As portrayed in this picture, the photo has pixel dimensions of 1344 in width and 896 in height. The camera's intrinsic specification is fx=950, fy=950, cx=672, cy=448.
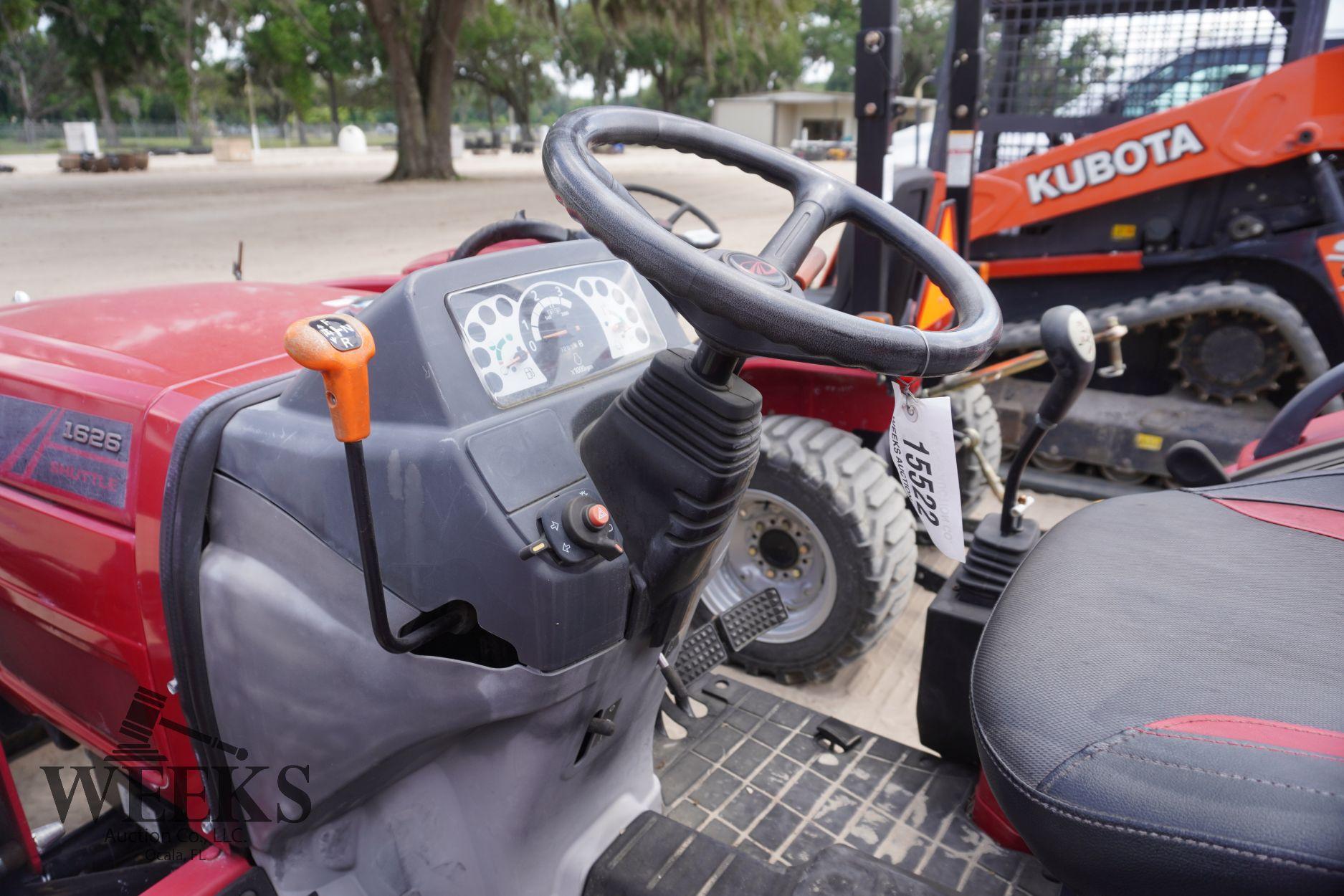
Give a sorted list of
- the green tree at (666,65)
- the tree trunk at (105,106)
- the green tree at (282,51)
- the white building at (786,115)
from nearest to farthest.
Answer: the green tree at (282,51), the tree trunk at (105,106), the green tree at (666,65), the white building at (786,115)

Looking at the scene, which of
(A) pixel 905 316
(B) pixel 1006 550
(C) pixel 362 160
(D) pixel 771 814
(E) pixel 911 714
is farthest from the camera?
(C) pixel 362 160

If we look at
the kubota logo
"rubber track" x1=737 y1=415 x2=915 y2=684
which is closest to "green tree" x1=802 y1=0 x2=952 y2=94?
the kubota logo

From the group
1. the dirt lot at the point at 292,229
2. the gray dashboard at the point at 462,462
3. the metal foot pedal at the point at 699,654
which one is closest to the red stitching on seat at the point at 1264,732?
the gray dashboard at the point at 462,462

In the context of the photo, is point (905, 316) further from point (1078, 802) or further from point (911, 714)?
point (1078, 802)

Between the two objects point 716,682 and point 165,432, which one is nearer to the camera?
point 165,432

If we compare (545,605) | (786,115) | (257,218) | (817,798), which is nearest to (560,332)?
(545,605)

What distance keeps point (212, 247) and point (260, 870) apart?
10.9m

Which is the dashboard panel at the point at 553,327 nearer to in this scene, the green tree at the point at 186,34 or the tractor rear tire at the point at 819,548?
the tractor rear tire at the point at 819,548

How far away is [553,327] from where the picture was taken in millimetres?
1429

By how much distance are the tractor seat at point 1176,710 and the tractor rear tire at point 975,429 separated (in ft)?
6.59

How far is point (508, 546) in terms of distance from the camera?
117 centimetres

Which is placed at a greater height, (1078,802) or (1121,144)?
(1121,144)

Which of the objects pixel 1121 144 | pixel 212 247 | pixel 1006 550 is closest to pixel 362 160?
pixel 212 247

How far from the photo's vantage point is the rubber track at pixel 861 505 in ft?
8.75
